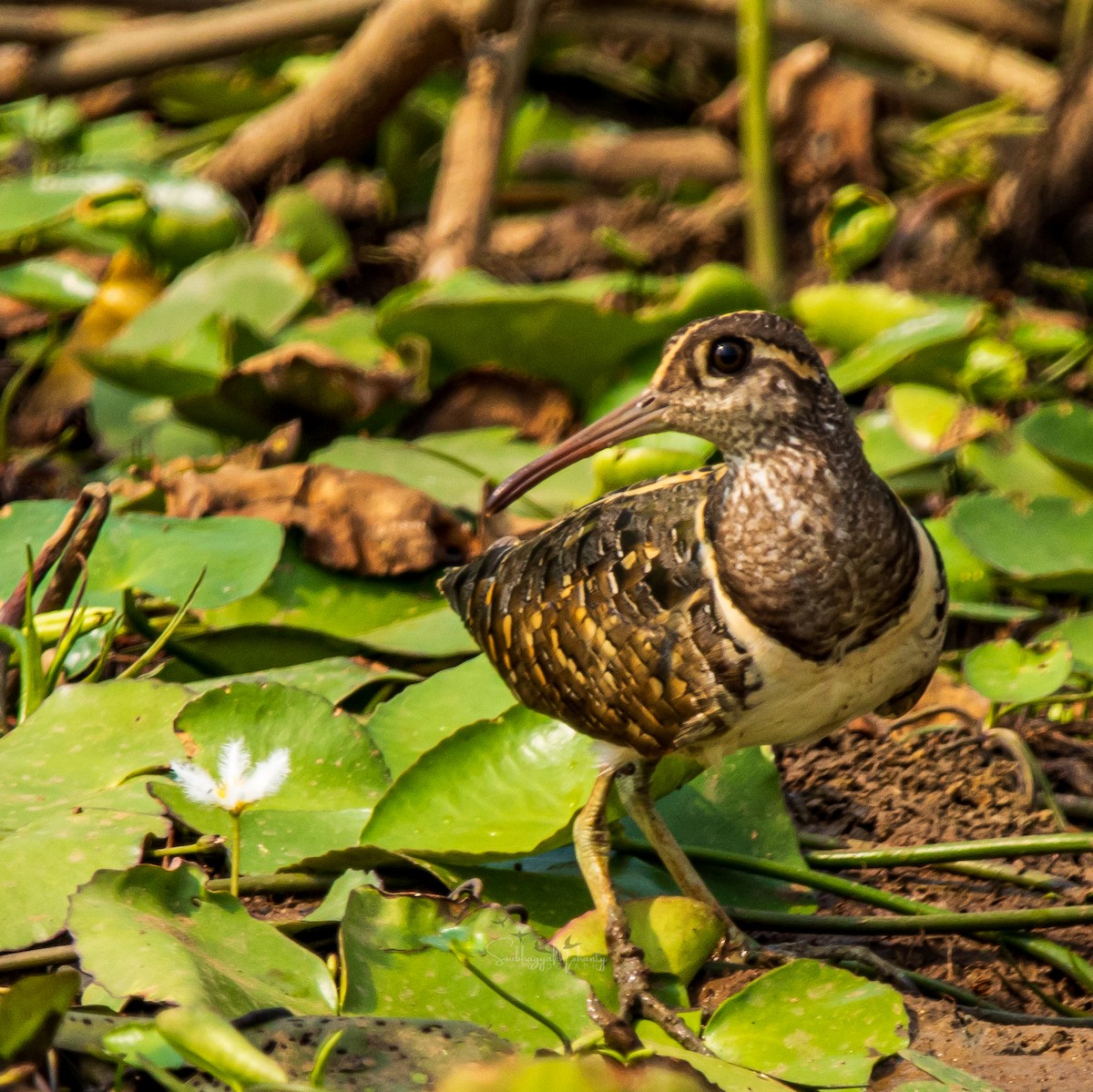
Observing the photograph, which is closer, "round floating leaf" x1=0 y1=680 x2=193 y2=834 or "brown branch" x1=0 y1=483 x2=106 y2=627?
"round floating leaf" x1=0 y1=680 x2=193 y2=834

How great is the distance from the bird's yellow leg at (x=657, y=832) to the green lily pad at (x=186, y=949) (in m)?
0.53

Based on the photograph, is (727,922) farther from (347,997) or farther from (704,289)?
(704,289)

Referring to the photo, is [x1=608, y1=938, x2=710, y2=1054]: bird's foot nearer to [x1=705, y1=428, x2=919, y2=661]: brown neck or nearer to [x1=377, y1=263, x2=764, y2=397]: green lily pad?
[x1=705, y1=428, x2=919, y2=661]: brown neck

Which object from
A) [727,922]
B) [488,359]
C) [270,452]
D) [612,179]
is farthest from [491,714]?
[612,179]

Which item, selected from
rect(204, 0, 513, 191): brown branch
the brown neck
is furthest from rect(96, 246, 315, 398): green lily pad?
the brown neck

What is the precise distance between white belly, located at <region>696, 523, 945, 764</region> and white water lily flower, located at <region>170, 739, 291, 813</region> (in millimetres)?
556

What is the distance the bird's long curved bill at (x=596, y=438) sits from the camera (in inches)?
86.4

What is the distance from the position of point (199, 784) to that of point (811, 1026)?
0.83 m

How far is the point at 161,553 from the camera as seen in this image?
8.83 ft

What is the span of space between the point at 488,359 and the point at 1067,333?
1.37m

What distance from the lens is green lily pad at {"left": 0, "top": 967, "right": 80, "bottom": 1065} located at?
5.01 feet

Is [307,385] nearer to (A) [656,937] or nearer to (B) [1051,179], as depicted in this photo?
(A) [656,937]

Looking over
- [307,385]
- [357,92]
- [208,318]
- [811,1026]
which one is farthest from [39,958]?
[357,92]

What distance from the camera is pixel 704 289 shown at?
139 inches
